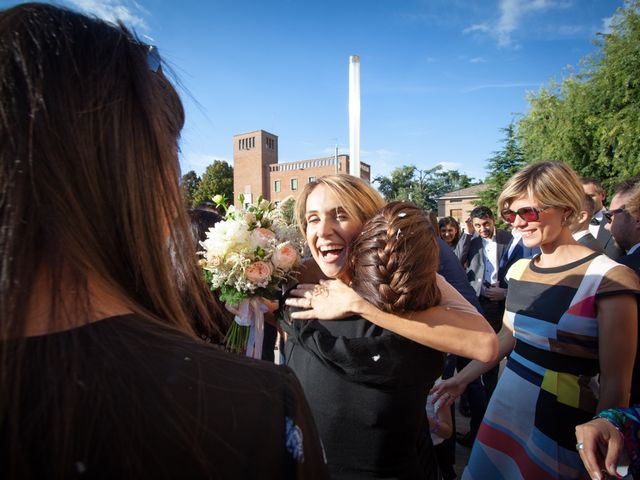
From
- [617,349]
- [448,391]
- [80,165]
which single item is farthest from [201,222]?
[617,349]

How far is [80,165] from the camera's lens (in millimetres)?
596

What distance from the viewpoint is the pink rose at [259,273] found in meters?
2.01

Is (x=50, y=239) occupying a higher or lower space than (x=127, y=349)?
higher

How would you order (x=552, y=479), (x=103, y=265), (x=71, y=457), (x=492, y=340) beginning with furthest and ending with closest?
(x=552, y=479)
(x=492, y=340)
(x=103, y=265)
(x=71, y=457)

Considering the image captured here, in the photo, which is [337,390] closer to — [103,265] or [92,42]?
[103,265]

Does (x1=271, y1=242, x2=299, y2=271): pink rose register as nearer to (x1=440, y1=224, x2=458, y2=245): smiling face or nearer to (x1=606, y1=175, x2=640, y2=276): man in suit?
(x1=606, y1=175, x2=640, y2=276): man in suit

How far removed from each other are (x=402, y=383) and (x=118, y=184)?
1261 millimetres

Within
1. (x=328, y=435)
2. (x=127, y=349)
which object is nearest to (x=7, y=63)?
(x=127, y=349)

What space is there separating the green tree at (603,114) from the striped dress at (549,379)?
15.0m

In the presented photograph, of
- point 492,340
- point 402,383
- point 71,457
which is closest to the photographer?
point 71,457

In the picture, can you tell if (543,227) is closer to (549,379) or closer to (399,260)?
(549,379)

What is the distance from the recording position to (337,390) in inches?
58.9

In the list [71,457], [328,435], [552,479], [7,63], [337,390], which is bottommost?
[552,479]

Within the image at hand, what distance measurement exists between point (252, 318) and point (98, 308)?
1.70 meters
